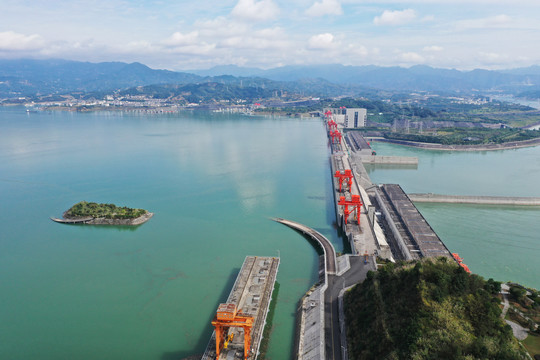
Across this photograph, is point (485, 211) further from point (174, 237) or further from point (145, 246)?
point (145, 246)

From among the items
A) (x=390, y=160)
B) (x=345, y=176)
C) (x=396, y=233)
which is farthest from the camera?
(x=390, y=160)

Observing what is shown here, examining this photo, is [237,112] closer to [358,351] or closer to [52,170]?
[52,170]

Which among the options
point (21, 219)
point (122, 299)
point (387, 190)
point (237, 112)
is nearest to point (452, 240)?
point (387, 190)

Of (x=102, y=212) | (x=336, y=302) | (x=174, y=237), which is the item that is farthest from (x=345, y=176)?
(x=102, y=212)

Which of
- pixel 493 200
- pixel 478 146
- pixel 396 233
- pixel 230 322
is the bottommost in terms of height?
pixel 396 233

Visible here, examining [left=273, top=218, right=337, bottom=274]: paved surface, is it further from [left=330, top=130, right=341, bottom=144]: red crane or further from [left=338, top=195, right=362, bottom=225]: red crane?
[left=330, top=130, right=341, bottom=144]: red crane

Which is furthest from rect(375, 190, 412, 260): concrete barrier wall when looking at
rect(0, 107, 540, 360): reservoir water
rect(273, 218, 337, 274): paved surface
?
rect(273, 218, 337, 274): paved surface
